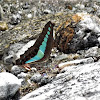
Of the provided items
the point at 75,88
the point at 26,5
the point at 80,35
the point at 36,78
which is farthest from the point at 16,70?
the point at 26,5

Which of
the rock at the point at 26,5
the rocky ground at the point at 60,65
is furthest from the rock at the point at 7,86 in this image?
the rock at the point at 26,5

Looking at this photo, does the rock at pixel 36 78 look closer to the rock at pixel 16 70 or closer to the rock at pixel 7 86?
the rock at pixel 16 70

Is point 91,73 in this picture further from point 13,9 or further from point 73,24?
point 13,9

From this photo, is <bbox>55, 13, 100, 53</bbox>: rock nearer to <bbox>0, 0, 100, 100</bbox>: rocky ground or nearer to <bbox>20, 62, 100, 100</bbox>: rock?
<bbox>0, 0, 100, 100</bbox>: rocky ground

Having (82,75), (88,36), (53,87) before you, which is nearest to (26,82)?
(53,87)

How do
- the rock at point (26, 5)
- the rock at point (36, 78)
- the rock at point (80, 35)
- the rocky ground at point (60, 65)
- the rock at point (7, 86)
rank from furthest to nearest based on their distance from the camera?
the rock at point (26, 5) → the rock at point (80, 35) → the rock at point (36, 78) → the rock at point (7, 86) → the rocky ground at point (60, 65)
